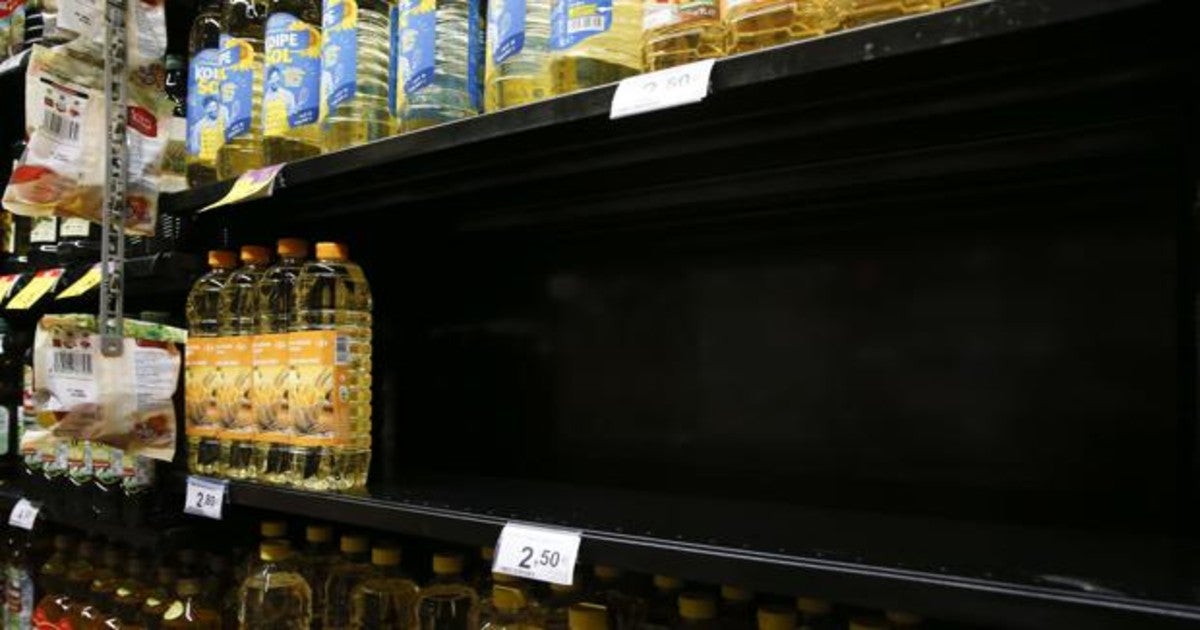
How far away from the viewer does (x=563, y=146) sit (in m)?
1.20

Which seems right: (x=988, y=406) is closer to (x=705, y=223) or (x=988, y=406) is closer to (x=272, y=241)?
(x=705, y=223)

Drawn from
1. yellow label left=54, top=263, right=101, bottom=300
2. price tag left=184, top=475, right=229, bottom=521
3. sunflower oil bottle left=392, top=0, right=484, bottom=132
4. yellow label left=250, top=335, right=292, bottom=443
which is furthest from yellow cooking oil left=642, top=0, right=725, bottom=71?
yellow label left=54, top=263, right=101, bottom=300

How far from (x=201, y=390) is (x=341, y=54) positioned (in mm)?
709

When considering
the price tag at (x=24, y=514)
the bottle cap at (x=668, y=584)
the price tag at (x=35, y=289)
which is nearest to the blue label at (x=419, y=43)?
the bottle cap at (x=668, y=584)

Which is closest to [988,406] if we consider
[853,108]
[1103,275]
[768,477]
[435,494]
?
[1103,275]

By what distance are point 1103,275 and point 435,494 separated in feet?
3.28

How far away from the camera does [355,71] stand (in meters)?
1.46

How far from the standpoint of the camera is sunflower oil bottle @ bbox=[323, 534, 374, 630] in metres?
1.68

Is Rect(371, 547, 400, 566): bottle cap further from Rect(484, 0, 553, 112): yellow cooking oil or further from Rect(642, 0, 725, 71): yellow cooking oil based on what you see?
Rect(642, 0, 725, 71): yellow cooking oil

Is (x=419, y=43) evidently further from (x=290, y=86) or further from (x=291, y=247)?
(x=291, y=247)

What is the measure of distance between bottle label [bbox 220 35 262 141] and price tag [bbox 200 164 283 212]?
0.22 meters

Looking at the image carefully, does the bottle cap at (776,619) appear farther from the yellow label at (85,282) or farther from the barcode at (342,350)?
the yellow label at (85,282)

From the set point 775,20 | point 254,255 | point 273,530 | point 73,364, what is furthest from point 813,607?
point 73,364

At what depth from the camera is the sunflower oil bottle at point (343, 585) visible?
1680mm
